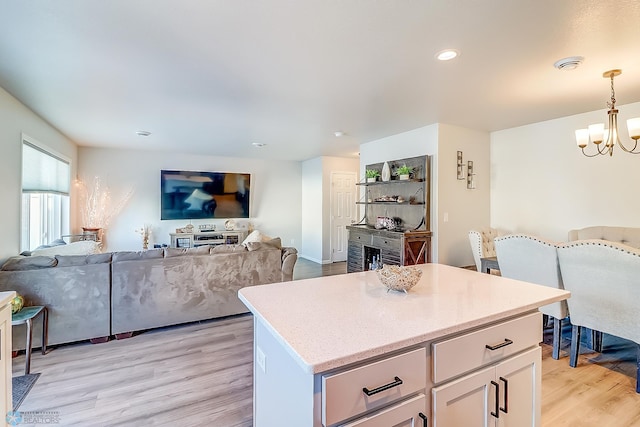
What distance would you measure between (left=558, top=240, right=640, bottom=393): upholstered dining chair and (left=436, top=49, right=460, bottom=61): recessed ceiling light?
1.68m

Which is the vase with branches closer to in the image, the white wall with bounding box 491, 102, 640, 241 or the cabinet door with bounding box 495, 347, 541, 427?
the cabinet door with bounding box 495, 347, 541, 427

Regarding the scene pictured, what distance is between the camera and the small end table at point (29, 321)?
245 centimetres

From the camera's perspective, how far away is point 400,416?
1.08 m

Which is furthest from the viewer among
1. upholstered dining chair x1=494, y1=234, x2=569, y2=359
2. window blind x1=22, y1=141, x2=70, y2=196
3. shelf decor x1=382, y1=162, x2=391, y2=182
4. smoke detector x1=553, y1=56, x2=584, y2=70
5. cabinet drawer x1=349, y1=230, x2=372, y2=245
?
cabinet drawer x1=349, y1=230, x2=372, y2=245

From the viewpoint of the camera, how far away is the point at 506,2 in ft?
5.49

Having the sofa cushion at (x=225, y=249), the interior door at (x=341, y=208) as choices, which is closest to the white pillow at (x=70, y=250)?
the sofa cushion at (x=225, y=249)

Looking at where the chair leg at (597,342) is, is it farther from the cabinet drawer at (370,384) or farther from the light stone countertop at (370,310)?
the cabinet drawer at (370,384)

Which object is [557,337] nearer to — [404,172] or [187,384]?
[404,172]

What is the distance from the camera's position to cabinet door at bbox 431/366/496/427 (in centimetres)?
118

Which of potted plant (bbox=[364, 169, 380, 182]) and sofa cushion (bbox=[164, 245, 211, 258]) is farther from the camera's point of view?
potted plant (bbox=[364, 169, 380, 182])

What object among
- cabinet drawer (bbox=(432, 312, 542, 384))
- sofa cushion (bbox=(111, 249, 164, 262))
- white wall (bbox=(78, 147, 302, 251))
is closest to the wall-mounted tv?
white wall (bbox=(78, 147, 302, 251))

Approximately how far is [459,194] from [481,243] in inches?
43.4

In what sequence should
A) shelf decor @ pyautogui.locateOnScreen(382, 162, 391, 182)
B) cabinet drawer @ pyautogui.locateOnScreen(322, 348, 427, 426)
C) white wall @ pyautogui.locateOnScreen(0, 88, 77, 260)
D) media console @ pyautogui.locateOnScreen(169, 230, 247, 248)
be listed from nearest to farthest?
cabinet drawer @ pyautogui.locateOnScreen(322, 348, 427, 426)
white wall @ pyautogui.locateOnScreen(0, 88, 77, 260)
shelf decor @ pyautogui.locateOnScreen(382, 162, 391, 182)
media console @ pyautogui.locateOnScreen(169, 230, 247, 248)

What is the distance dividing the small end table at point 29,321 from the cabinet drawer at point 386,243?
3.73 metres
